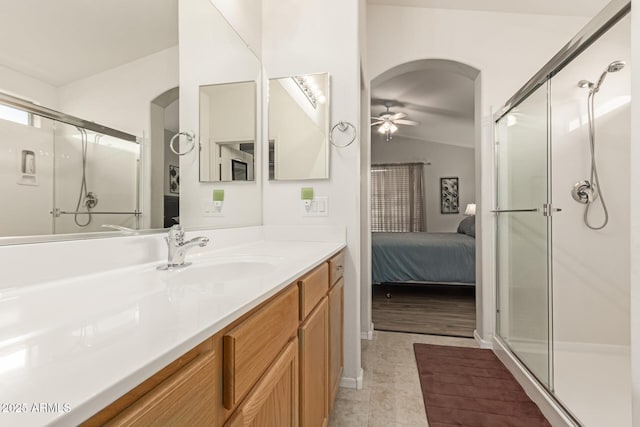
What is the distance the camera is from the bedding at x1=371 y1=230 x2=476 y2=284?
372 cm

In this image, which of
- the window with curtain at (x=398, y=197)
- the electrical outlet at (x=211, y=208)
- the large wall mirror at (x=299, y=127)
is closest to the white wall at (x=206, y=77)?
the electrical outlet at (x=211, y=208)

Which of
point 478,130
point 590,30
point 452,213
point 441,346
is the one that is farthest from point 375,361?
point 452,213

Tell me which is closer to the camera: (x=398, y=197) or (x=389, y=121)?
(x=389, y=121)

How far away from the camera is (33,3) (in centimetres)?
76

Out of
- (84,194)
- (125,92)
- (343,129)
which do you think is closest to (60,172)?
(84,194)

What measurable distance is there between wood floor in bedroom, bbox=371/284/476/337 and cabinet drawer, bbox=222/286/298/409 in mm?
2163

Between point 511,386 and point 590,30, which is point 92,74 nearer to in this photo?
point 590,30

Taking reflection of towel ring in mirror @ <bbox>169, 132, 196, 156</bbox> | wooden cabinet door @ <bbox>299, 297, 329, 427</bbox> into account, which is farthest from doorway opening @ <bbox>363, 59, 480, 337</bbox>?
reflection of towel ring in mirror @ <bbox>169, 132, 196, 156</bbox>

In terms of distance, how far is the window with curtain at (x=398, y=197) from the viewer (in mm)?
7043

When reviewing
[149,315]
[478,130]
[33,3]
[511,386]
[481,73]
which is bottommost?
[511,386]

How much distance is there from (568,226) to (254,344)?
247 cm

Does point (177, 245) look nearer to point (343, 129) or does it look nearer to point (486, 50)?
point (343, 129)

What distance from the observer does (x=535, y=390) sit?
1707 millimetres

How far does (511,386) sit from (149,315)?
2136 millimetres
